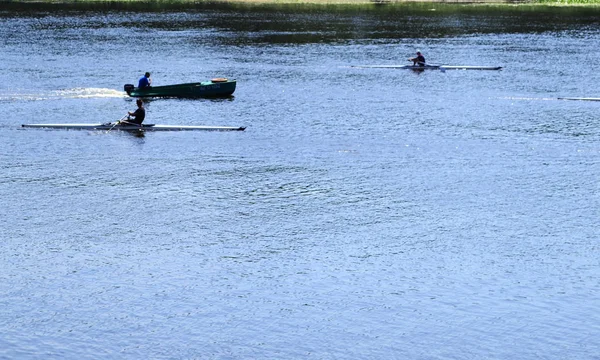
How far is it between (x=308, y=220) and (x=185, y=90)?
3200 centimetres

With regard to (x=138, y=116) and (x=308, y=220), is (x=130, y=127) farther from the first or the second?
(x=308, y=220)

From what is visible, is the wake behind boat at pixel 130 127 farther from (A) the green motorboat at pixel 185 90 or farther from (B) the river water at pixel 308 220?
(A) the green motorboat at pixel 185 90

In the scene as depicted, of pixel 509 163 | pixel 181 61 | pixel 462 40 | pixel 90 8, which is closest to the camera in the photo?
pixel 509 163

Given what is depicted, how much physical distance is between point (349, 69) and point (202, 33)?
3869cm

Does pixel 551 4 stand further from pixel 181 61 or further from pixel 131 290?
pixel 131 290

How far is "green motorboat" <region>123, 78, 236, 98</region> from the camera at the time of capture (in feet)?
249

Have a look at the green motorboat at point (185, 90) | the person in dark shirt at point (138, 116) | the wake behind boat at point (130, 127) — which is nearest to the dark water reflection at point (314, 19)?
the green motorboat at point (185, 90)

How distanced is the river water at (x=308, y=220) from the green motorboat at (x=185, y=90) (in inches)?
57.0

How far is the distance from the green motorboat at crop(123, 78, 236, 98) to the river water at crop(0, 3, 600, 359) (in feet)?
4.75

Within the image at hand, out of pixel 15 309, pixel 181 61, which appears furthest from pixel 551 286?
pixel 181 61

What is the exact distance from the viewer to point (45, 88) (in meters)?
80.8

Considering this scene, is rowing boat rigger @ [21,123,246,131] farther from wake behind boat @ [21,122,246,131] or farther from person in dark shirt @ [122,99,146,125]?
person in dark shirt @ [122,99,146,125]

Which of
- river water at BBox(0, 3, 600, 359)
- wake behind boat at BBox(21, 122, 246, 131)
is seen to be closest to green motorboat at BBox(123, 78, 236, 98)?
river water at BBox(0, 3, 600, 359)

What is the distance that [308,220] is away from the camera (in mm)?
46531
